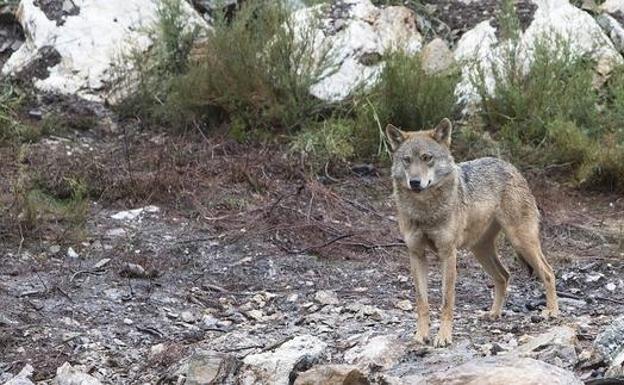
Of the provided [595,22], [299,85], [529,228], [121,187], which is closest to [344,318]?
[529,228]

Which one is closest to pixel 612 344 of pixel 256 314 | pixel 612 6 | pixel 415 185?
pixel 415 185

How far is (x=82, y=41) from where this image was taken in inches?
496

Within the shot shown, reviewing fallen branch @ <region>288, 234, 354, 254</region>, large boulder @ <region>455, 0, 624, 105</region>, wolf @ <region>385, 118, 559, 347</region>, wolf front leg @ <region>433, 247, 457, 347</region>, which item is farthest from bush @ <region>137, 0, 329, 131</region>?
wolf front leg @ <region>433, 247, 457, 347</region>

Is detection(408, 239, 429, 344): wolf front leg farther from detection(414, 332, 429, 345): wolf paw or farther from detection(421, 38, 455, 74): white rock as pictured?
detection(421, 38, 455, 74): white rock

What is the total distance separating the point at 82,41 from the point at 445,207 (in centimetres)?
696

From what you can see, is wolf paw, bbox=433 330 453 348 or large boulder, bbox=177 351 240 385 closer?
large boulder, bbox=177 351 240 385

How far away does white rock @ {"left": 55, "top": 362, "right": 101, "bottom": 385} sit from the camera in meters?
6.63

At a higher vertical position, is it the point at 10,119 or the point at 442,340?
the point at 10,119

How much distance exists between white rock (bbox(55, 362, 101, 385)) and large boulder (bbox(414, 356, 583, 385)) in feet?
7.33

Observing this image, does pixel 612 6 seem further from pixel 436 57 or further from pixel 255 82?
pixel 255 82

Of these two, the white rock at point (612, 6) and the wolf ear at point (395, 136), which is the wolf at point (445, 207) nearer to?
the wolf ear at point (395, 136)

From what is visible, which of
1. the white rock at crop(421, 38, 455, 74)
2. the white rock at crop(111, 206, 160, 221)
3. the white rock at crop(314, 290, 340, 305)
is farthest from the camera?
the white rock at crop(421, 38, 455, 74)

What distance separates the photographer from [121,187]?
9891mm

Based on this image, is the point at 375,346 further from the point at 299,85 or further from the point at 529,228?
the point at 299,85
